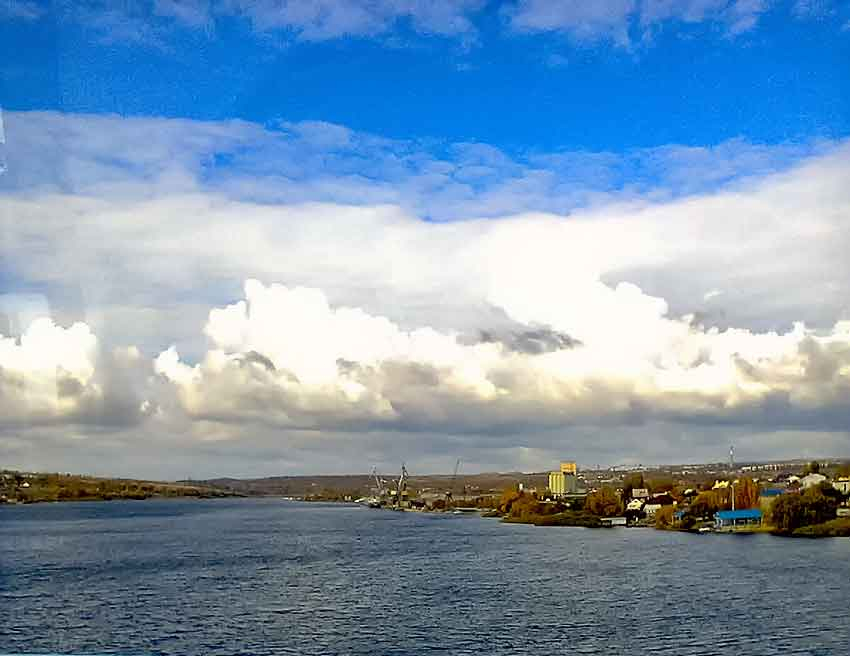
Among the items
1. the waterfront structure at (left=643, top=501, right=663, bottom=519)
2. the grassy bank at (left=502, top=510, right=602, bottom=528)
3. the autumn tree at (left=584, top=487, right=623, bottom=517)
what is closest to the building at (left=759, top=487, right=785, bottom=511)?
the waterfront structure at (left=643, top=501, right=663, bottom=519)

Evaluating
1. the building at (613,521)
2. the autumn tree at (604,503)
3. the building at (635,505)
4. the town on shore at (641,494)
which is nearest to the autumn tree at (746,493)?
the town on shore at (641,494)

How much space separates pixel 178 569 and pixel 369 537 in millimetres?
5494

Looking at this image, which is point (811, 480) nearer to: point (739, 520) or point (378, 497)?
point (739, 520)

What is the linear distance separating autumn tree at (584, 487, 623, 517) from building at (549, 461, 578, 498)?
0.35m

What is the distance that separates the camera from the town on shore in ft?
25.2

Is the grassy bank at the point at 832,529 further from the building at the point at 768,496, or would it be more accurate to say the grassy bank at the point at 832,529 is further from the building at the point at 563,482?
the building at the point at 563,482

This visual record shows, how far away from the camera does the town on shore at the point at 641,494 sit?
7.68m

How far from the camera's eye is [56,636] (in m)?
6.01

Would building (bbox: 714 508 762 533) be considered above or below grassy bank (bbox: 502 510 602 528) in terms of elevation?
above

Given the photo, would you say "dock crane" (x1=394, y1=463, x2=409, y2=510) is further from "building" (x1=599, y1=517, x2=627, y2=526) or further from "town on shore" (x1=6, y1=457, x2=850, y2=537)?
A: "building" (x1=599, y1=517, x2=627, y2=526)

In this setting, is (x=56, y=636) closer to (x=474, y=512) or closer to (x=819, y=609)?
(x=819, y=609)

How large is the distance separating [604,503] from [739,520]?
5.26 m

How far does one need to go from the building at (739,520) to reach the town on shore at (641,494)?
0.01m

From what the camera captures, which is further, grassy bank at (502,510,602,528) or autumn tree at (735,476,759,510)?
grassy bank at (502,510,602,528)
